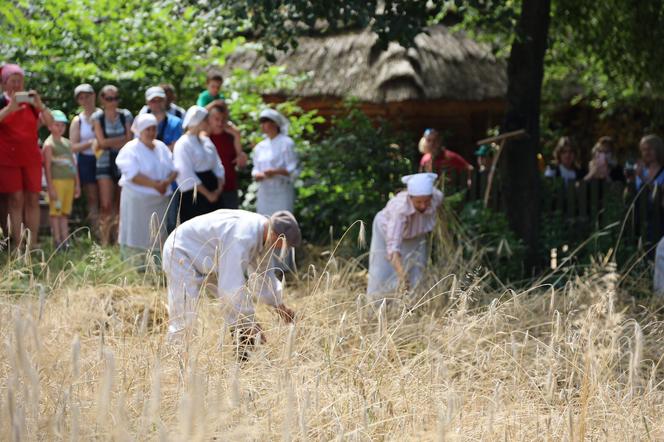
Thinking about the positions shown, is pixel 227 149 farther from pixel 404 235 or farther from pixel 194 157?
pixel 404 235

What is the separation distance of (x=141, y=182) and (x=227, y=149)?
1372 mm

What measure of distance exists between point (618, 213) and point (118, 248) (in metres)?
4.19

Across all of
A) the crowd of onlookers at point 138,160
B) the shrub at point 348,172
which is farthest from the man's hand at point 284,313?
the shrub at point 348,172

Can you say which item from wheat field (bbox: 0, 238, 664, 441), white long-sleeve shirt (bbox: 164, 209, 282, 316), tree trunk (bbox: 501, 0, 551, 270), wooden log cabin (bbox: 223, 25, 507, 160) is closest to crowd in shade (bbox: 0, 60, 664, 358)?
white long-sleeve shirt (bbox: 164, 209, 282, 316)

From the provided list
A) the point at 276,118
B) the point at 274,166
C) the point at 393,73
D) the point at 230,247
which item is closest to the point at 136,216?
the point at 274,166

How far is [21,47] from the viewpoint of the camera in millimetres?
11164

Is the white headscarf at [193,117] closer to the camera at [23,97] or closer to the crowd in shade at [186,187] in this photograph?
the crowd in shade at [186,187]

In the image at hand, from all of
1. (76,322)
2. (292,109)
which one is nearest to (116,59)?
(292,109)

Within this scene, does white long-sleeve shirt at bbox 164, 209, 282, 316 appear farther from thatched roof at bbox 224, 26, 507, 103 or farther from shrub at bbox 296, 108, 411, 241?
thatched roof at bbox 224, 26, 507, 103

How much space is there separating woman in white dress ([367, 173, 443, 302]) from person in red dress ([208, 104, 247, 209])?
6.77 ft

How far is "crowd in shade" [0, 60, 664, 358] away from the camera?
558 cm

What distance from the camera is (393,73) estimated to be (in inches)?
597

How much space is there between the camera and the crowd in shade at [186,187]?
5.58m

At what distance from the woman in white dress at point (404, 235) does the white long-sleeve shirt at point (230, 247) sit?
144 cm
